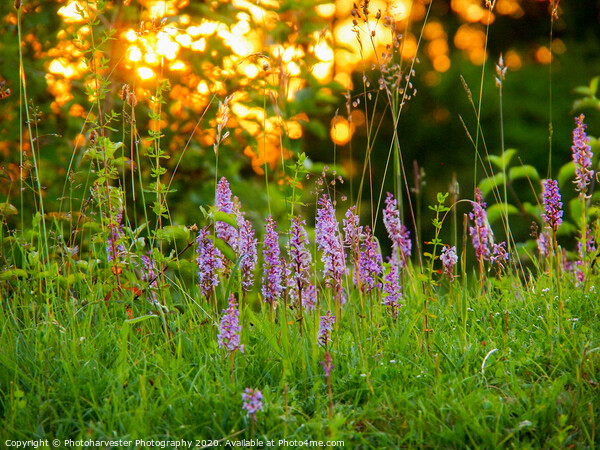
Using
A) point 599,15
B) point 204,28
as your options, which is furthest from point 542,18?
point 204,28

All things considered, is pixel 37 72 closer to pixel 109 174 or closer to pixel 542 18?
pixel 109 174

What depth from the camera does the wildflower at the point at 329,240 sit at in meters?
2.52

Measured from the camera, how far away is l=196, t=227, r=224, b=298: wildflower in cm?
263

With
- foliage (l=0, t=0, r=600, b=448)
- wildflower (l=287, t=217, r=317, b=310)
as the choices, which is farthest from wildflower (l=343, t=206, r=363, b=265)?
wildflower (l=287, t=217, r=317, b=310)

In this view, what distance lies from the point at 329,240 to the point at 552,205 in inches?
41.4

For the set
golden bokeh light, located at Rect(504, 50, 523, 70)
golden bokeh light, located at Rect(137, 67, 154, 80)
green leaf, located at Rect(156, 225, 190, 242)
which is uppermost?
golden bokeh light, located at Rect(504, 50, 523, 70)

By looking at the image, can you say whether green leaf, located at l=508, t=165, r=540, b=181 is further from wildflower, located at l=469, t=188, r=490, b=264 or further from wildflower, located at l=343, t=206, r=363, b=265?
wildflower, located at l=343, t=206, r=363, b=265

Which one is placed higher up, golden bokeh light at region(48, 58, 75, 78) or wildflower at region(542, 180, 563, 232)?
golden bokeh light at region(48, 58, 75, 78)

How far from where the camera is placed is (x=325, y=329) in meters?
2.29

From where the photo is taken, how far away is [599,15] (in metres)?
11.1

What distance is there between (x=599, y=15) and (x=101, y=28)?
10623 millimetres

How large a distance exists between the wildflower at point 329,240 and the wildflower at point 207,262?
48 centimetres

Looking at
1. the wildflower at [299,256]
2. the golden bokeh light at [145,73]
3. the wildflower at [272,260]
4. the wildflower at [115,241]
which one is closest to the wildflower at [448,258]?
the wildflower at [299,256]

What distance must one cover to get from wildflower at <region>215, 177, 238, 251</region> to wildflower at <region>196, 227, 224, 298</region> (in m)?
0.10
